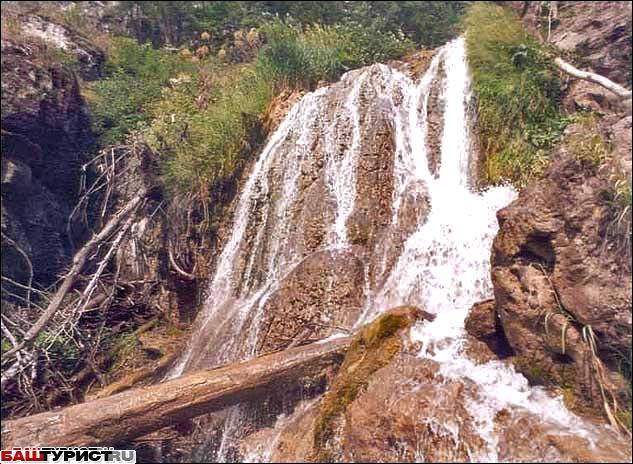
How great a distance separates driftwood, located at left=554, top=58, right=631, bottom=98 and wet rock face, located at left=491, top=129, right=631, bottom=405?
0.80 metres

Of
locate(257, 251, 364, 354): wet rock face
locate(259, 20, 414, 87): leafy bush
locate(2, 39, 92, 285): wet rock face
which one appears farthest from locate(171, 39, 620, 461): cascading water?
locate(2, 39, 92, 285): wet rock face

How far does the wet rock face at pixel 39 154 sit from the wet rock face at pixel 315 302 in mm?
3016

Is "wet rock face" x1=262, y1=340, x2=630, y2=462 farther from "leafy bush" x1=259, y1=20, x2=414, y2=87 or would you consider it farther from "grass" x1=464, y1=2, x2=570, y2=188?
"leafy bush" x1=259, y1=20, x2=414, y2=87

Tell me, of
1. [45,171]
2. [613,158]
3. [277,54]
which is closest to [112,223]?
[45,171]

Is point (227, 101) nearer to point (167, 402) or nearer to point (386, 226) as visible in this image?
point (386, 226)

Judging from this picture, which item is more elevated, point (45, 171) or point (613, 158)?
point (45, 171)

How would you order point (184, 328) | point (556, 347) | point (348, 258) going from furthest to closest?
point (184, 328) < point (348, 258) < point (556, 347)

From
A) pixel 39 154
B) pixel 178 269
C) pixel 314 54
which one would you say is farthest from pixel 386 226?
pixel 39 154

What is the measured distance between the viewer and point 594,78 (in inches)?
183

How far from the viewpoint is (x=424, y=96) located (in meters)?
7.29

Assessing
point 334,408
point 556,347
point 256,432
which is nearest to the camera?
point 556,347

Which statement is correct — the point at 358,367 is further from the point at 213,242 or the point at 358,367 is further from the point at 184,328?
the point at 213,242

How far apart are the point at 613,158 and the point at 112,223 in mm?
5305

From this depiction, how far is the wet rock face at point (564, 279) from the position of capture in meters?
3.31
